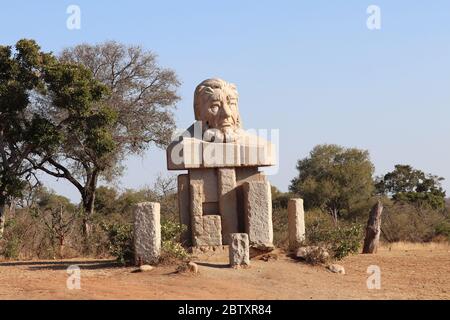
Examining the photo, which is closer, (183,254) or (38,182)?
(183,254)

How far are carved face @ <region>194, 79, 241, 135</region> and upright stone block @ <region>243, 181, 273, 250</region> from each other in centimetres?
119

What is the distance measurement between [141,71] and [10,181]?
8.36 m

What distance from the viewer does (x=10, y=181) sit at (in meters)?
17.7

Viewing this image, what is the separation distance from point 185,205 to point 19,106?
6.21 meters

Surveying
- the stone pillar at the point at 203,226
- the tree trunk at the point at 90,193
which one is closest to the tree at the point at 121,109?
the tree trunk at the point at 90,193

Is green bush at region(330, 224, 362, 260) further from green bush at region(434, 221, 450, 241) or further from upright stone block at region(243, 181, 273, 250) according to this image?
green bush at region(434, 221, 450, 241)

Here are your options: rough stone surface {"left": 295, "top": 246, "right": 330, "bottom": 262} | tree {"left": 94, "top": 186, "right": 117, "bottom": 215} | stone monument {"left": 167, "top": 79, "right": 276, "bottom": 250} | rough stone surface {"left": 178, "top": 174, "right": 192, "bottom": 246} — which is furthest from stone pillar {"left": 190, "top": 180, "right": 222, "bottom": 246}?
tree {"left": 94, "top": 186, "right": 117, "bottom": 215}

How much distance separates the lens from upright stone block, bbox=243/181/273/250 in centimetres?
1325

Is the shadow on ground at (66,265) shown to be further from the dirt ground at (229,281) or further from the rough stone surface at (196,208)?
the rough stone surface at (196,208)

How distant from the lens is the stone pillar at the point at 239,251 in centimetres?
1192
